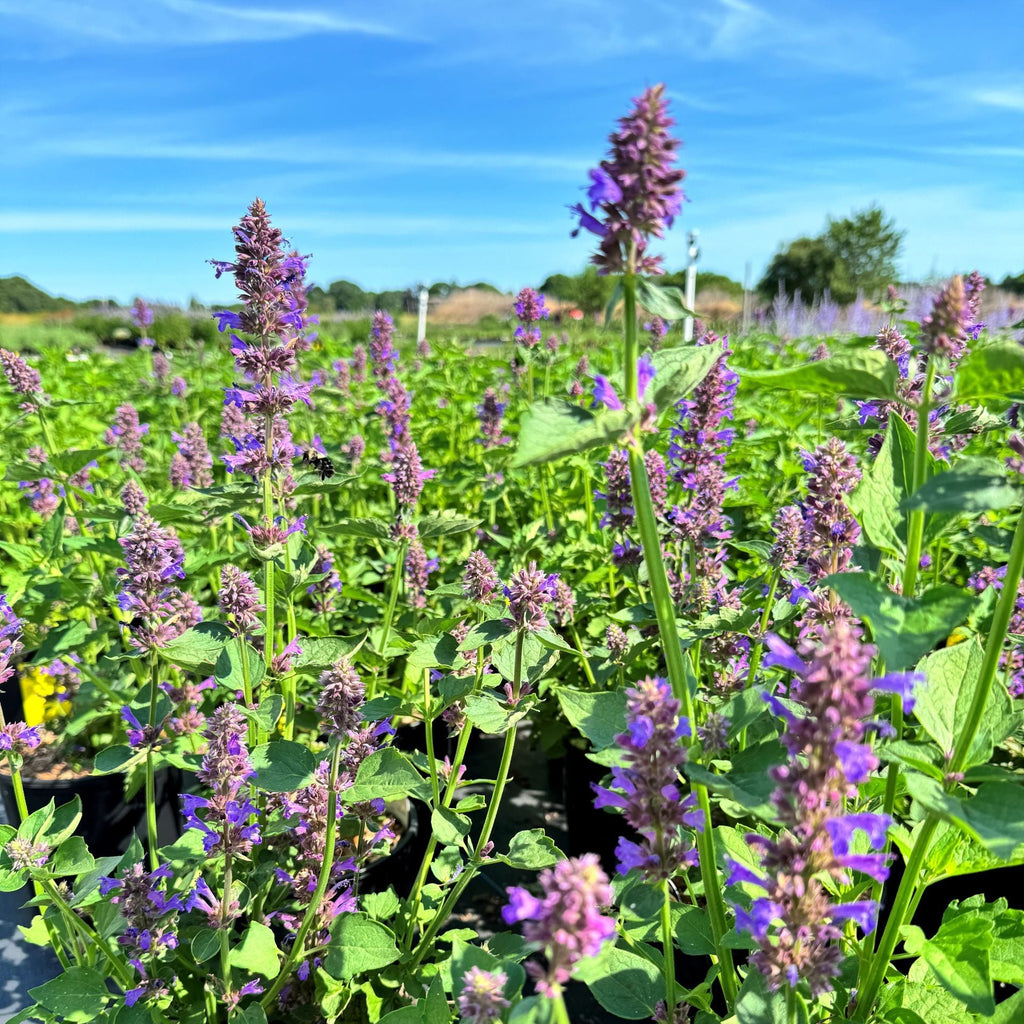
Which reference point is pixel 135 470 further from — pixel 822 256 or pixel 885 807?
pixel 822 256

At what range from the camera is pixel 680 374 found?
1.17 meters

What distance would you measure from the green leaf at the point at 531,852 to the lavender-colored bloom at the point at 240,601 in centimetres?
91

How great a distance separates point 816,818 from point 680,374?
65 centimetres

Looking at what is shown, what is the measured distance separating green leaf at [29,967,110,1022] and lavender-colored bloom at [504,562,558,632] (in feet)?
4.27

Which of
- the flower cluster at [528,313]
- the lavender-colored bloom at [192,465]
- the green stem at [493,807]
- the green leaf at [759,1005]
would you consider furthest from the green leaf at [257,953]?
the flower cluster at [528,313]

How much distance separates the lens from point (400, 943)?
2199mm

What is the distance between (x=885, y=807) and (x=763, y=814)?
628 millimetres

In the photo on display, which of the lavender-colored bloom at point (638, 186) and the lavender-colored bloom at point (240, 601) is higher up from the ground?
the lavender-colored bloom at point (638, 186)

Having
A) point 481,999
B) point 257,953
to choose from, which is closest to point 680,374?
point 481,999

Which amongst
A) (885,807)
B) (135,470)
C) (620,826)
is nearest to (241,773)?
(885,807)

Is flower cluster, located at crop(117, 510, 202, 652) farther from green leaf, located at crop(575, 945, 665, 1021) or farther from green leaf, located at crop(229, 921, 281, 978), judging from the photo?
green leaf, located at crop(575, 945, 665, 1021)

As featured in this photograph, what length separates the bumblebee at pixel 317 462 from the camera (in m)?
2.59

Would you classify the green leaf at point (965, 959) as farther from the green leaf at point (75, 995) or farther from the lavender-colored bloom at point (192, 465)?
the lavender-colored bloom at point (192, 465)

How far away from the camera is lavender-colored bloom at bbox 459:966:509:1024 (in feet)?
3.92
